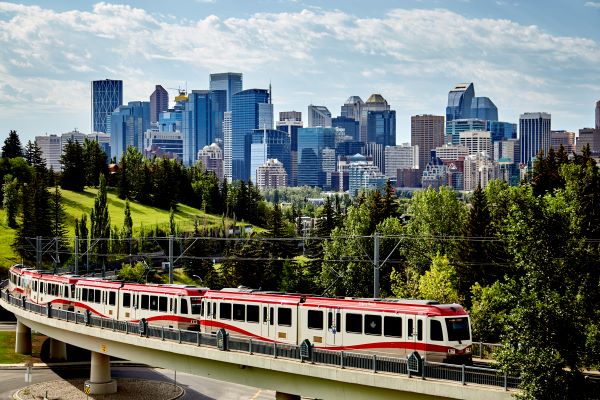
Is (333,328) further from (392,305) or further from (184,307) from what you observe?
(184,307)

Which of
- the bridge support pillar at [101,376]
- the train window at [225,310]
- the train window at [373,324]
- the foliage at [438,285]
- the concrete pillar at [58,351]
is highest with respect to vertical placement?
the train window at [373,324]

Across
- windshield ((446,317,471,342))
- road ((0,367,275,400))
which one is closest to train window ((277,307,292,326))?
windshield ((446,317,471,342))

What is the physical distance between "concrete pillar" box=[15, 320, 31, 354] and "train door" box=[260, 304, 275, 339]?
44.4m

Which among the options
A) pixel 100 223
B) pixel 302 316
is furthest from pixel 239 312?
pixel 100 223

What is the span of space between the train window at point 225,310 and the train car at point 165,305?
3.64 m

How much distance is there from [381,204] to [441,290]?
3590cm

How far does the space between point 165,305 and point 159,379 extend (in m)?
21.2

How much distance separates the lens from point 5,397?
69438 millimetres

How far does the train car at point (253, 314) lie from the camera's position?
4769cm

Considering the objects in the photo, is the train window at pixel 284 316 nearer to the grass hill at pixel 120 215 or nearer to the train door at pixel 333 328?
the train door at pixel 333 328

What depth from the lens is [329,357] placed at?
4244 cm

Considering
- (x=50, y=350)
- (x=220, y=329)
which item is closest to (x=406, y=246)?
(x=50, y=350)

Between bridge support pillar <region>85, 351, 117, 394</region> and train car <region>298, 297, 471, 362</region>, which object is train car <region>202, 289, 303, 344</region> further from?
bridge support pillar <region>85, 351, 117, 394</region>

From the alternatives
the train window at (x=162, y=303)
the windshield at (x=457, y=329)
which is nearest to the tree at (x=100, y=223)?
the train window at (x=162, y=303)
